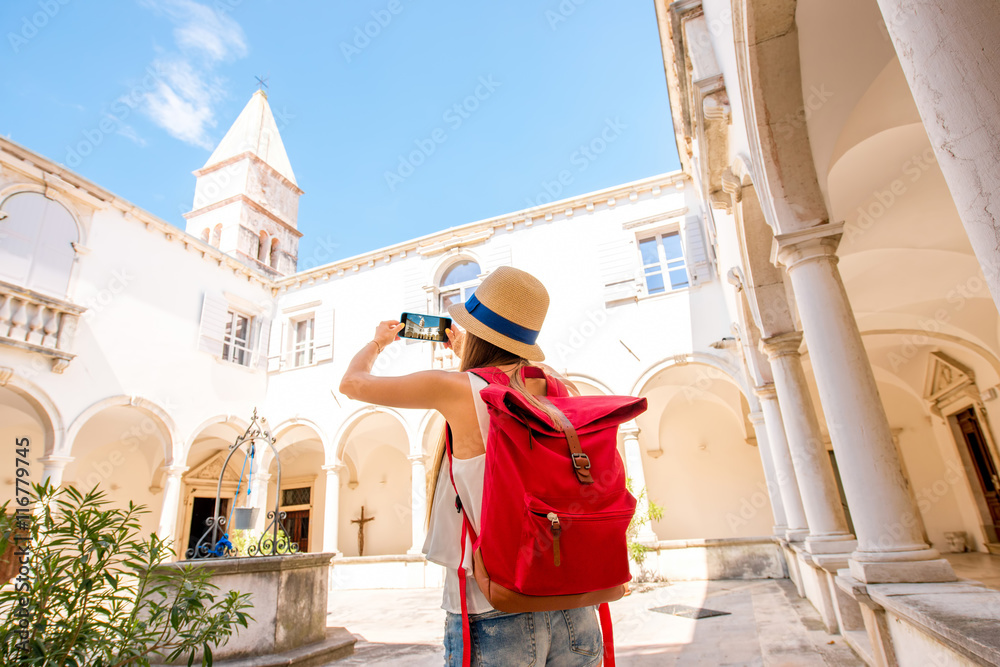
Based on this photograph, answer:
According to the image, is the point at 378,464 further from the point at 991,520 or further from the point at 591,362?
the point at 991,520

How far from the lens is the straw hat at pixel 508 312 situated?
131 cm

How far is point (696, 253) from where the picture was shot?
11.1 metres

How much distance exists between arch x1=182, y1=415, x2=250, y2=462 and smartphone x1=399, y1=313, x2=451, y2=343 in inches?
495

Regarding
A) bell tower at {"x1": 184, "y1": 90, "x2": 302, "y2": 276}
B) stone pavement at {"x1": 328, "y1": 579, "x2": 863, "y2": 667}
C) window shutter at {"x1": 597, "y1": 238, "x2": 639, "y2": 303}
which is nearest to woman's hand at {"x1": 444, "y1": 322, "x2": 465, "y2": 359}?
stone pavement at {"x1": 328, "y1": 579, "x2": 863, "y2": 667}

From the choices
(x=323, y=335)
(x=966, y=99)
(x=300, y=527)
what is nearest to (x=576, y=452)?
(x=966, y=99)

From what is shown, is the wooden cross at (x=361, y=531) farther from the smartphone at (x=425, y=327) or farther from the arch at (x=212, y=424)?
the smartphone at (x=425, y=327)

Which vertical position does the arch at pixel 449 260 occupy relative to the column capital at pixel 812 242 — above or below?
above

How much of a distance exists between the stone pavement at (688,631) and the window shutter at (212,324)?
730cm

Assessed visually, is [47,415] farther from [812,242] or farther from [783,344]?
[812,242]

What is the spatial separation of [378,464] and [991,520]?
13.7 meters

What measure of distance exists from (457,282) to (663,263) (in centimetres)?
487

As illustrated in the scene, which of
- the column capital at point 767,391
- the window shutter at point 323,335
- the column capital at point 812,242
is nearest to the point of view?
the column capital at point 812,242

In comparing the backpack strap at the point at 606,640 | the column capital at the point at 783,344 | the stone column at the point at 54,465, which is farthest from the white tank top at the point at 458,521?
the stone column at the point at 54,465

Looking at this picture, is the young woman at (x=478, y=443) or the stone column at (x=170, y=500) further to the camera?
the stone column at (x=170, y=500)
